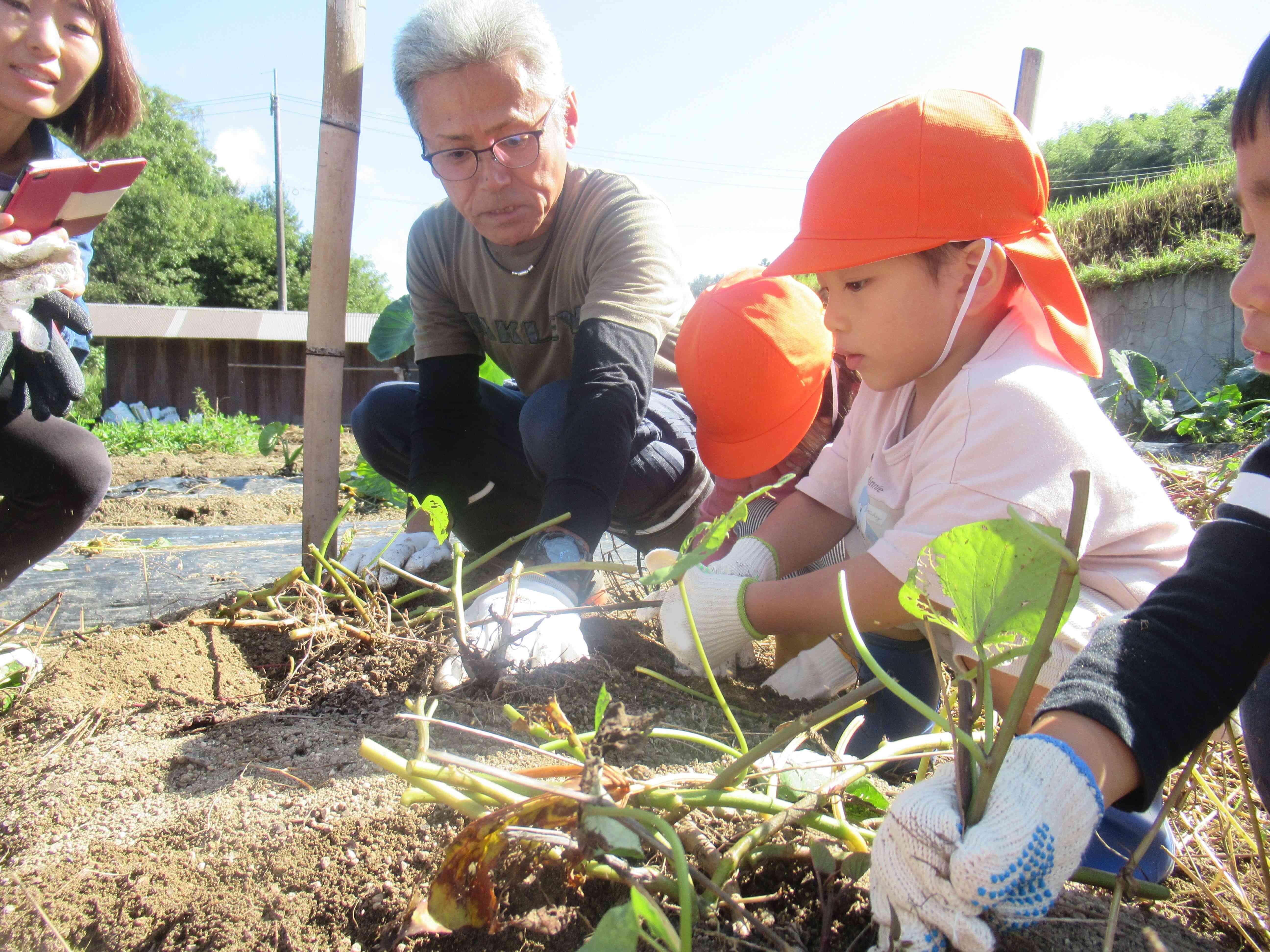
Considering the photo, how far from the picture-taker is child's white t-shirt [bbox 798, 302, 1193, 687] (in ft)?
3.15

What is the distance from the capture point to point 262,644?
135 centimetres

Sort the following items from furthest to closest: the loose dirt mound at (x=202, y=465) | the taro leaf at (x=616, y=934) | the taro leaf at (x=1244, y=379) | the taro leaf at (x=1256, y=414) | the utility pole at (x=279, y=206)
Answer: the utility pole at (x=279, y=206)
the loose dirt mound at (x=202, y=465)
the taro leaf at (x=1244, y=379)
the taro leaf at (x=1256, y=414)
the taro leaf at (x=616, y=934)

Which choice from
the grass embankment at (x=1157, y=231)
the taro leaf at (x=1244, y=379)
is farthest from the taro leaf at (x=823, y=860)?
the grass embankment at (x=1157, y=231)

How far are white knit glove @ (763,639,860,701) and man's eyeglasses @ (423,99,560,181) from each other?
111 centimetres

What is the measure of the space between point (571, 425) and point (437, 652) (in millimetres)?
527

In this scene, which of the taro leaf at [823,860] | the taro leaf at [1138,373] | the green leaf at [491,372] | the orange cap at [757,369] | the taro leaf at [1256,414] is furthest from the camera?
the taro leaf at [1138,373]

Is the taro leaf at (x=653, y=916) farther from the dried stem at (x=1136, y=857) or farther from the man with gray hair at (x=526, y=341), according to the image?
the man with gray hair at (x=526, y=341)

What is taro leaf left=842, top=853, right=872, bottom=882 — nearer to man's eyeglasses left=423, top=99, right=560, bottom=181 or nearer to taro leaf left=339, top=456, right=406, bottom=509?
man's eyeglasses left=423, top=99, right=560, bottom=181

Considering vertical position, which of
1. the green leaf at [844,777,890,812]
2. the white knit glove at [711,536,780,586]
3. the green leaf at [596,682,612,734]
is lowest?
the white knit glove at [711,536,780,586]

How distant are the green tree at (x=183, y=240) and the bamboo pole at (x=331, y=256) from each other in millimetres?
25941

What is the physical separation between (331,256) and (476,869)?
1.30 meters

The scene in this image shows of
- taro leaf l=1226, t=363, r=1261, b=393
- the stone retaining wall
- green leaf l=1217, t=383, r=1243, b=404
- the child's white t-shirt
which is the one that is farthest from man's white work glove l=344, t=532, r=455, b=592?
the stone retaining wall

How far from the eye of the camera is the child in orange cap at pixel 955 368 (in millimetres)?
975

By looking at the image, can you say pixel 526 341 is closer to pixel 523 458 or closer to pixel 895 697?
pixel 523 458
